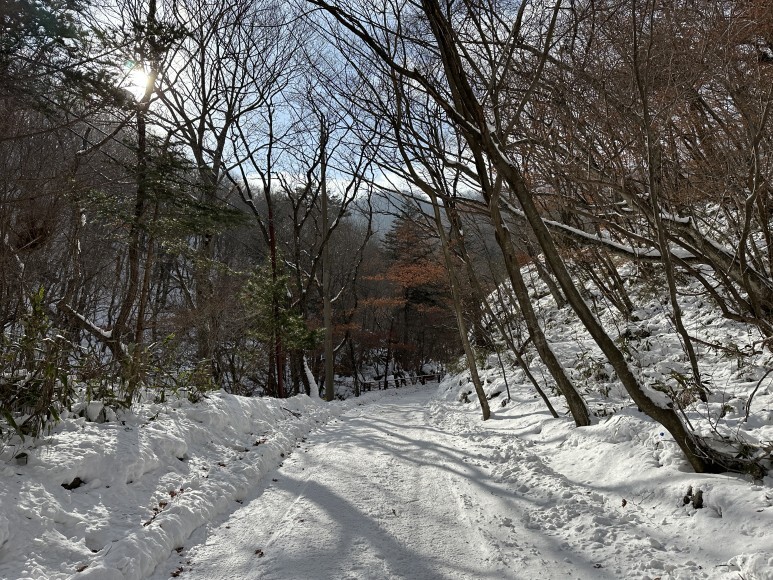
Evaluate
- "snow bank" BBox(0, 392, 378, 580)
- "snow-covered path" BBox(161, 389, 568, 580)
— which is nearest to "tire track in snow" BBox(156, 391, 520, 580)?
"snow-covered path" BBox(161, 389, 568, 580)

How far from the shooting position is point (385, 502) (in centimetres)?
379

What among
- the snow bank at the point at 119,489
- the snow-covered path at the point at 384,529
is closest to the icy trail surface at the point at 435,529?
the snow-covered path at the point at 384,529

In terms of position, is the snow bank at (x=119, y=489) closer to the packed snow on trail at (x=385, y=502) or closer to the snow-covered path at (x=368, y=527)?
the packed snow on trail at (x=385, y=502)

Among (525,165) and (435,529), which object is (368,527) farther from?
(525,165)

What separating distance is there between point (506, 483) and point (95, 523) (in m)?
3.48

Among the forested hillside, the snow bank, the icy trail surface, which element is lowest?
the icy trail surface

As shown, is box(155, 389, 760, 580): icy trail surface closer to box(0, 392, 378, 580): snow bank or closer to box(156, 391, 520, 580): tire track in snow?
box(156, 391, 520, 580): tire track in snow

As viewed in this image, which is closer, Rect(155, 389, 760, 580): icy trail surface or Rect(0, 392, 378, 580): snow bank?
Rect(0, 392, 378, 580): snow bank

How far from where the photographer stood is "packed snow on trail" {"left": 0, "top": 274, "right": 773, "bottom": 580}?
260cm

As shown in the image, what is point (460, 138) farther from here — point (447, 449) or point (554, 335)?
point (554, 335)

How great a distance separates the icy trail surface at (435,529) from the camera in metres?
2.64

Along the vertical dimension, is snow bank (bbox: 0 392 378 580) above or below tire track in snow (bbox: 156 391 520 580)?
above

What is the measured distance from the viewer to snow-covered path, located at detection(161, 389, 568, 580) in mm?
2666

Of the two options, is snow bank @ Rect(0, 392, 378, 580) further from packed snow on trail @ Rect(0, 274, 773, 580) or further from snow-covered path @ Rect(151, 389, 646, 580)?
snow-covered path @ Rect(151, 389, 646, 580)
